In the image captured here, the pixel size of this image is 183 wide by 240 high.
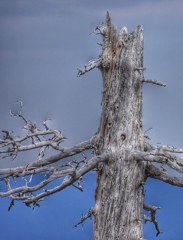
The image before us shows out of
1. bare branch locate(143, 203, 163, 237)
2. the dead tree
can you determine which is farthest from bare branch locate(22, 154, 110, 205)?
bare branch locate(143, 203, 163, 237)

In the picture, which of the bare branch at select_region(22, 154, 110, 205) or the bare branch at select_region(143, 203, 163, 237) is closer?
the bare branch at select_region(22, 154, 110, 205)

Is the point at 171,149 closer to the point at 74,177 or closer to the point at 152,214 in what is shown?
the point at 152,214

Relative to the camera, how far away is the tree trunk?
24.1ft

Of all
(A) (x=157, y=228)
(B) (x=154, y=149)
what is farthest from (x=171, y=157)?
(A) (x=157, y=228)

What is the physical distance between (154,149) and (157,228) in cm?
146

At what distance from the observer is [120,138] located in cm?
739

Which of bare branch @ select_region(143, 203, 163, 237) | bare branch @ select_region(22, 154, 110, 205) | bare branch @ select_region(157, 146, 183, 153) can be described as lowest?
bare branch @ select_region(143, 203, 163, 237)

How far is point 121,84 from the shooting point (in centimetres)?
743

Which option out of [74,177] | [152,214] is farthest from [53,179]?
[152,214]

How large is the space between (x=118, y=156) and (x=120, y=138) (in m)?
0.20

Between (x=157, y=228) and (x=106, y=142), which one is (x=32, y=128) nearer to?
(x=106, y=142)

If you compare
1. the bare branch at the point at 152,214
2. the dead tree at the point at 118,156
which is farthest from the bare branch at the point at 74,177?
the bare branch at the point at 152,214

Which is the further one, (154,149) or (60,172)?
(154,149)

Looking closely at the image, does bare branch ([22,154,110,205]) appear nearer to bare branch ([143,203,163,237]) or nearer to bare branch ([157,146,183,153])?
bare branch ([157,146,183,153])
